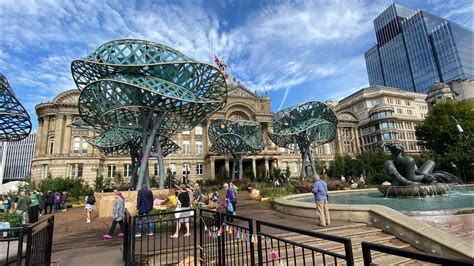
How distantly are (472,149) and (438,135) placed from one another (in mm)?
11842

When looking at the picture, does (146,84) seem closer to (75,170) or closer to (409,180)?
(409,180)

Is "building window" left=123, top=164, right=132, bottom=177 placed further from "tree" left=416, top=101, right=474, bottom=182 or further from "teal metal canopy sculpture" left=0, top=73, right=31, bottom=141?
"tree" left=416, top=101, right=474, bottom=182

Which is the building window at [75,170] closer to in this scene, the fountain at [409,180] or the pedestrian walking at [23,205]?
the pedestrian walking at [23,205]

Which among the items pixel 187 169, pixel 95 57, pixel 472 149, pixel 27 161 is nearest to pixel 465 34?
pixel 472 149

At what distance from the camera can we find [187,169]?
2322 inches

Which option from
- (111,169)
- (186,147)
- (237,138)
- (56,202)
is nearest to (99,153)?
(111,169)

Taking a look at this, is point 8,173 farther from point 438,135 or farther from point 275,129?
point 438,135

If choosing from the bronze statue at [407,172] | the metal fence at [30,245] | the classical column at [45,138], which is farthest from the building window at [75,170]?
the bronze statue at [407,172]

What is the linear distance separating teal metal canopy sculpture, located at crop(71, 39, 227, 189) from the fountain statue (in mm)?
12857

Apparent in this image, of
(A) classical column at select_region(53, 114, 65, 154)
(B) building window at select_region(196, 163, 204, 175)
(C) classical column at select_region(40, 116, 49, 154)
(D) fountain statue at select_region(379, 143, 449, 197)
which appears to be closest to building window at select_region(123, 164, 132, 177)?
(A) classical column at select_region(53, 114, 65, 154)

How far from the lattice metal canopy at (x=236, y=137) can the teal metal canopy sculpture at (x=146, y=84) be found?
18858 millimetres

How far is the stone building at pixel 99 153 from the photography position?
52.1m

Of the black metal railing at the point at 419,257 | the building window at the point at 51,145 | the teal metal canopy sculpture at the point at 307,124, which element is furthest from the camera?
the building window at the point at 51,145

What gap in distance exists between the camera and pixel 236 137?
40469 millimetres
